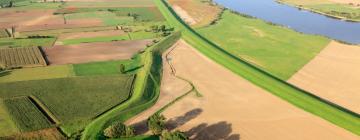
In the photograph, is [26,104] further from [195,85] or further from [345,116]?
[345,116]

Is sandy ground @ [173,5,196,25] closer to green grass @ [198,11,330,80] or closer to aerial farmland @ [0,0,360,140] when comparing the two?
aerial farmland @ [0,0,360,140]

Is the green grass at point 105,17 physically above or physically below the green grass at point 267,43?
below

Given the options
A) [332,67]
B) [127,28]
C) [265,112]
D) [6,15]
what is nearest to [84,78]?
[265,112]

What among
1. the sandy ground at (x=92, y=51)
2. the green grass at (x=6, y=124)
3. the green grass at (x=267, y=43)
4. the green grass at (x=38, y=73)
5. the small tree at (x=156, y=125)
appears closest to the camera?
the small tree at (x=156, y=125)

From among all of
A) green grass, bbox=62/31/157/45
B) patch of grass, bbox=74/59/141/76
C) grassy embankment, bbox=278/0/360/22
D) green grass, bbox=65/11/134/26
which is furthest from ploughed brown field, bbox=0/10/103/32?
grassy embankment, bbox=278/0/360/22

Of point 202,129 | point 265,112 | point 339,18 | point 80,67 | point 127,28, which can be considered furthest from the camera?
point 339,18

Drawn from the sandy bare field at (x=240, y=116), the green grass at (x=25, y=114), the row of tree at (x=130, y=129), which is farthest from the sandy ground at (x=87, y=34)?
the row of tree at (x=130, y=129)

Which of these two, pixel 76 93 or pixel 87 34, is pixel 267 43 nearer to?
pixel 87 34

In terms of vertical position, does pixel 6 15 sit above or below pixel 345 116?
below

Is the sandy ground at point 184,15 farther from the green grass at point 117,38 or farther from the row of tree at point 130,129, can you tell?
the row of tree at point 130,129
